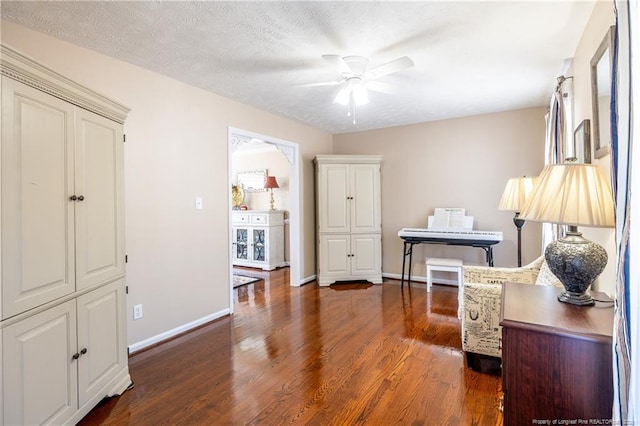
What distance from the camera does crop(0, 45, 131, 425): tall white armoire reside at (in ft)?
4.43

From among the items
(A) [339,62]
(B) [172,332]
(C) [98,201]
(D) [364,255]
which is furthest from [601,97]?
(B) [172,332]

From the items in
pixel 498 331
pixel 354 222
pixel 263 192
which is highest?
pixel 263 192

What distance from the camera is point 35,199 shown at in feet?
4.82

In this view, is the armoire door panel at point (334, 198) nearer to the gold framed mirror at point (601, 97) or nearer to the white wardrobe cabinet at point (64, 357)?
the white wardrobe cabinet at point (64, 357)

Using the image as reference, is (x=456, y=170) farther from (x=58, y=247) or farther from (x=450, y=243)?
(x=58, y=247)

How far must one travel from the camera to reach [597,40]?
183 centimetres

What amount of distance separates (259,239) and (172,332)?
312 cm

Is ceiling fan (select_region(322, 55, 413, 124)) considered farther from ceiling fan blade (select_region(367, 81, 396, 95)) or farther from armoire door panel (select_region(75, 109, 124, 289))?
armoire door panel (select_region(75, 109, 124, 289))

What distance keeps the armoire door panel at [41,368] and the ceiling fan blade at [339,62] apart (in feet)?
6.98

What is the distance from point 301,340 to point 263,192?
4.06m

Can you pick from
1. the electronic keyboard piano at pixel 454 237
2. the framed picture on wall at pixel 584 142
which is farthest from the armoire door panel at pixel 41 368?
the electronic keyboard piano at pixel 454 237

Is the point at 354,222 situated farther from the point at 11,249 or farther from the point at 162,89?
the point at 11,249

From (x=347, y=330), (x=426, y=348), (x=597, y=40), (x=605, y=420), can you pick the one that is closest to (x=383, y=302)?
(x=347, y=330)

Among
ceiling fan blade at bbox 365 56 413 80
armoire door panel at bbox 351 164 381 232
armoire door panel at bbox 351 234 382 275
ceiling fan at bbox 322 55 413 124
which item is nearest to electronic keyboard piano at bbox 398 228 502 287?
armoire door panel at bbox 351 234 382 275
